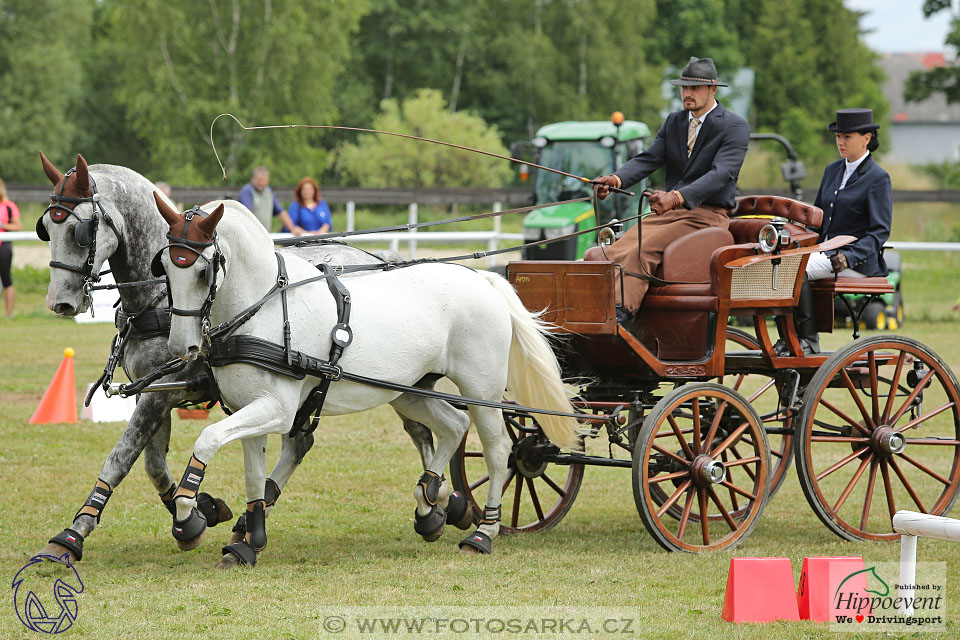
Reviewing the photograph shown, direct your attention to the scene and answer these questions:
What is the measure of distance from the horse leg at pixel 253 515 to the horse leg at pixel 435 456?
0.85m

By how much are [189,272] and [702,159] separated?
9.15 feet

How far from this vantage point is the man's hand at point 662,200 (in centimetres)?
585

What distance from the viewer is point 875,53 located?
191 feet

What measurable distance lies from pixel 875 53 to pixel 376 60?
86.3 ft

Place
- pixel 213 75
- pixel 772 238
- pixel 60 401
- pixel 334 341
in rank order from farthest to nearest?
1. pixel 213 75
2. pixel 60 401
3. pixel 772 238
4. pixel 334 341

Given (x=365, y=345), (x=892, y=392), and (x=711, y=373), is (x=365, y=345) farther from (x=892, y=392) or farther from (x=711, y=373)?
(x=892, y=392)

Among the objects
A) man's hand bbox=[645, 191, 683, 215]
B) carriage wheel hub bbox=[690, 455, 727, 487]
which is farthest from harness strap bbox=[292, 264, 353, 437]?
carriage wheel hub bbox=[690, 455, 727, 487]

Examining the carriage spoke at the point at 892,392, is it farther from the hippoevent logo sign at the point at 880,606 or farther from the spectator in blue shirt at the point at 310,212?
the spectator in blue shirt at the point at 310,212

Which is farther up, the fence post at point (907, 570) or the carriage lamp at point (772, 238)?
the carriage lamp at point (772, 238)

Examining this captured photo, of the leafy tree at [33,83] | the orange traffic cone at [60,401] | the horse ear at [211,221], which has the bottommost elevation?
the orange traffic cone at [60,401]

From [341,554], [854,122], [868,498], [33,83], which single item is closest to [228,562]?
[341,554]

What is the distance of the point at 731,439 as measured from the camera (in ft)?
19.8

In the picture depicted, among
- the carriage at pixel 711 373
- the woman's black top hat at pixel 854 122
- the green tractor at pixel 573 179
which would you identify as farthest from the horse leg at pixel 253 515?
the green tractor at pixel 573 179

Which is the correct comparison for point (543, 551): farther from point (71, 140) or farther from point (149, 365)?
point (71, 140)
